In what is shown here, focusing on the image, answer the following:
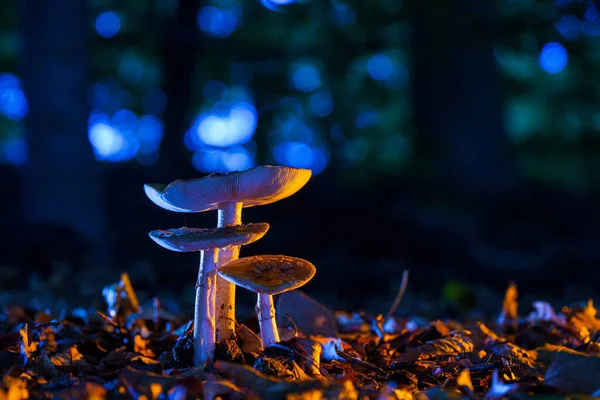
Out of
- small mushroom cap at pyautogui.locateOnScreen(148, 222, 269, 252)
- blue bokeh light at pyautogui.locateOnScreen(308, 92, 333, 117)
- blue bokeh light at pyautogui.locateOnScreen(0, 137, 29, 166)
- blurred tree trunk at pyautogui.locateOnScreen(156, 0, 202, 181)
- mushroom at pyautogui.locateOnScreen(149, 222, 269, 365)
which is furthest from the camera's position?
blue bokeh light at pyautogui.locateOnScreen(0, 137, 29, 166)

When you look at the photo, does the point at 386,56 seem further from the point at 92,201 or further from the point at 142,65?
the point at 92,201

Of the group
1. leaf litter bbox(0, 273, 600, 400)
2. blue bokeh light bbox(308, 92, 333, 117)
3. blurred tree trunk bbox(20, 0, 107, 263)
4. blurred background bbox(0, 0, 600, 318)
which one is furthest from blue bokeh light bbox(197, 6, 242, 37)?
leaf litter bbox(0, 273, 600, 400)

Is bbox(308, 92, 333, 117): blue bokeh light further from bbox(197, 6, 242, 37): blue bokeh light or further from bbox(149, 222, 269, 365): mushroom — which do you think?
bbox(149, 222, 269, 365): mushroom

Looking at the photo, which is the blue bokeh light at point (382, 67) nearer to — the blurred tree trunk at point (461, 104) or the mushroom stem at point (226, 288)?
the blurred tree trunk at point (461, 104)

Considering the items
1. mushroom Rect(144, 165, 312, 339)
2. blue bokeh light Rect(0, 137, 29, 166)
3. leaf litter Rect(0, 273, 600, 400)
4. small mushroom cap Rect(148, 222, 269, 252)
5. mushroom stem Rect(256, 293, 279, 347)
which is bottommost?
blue bokeh light Rect(0, 137, 29, 166)

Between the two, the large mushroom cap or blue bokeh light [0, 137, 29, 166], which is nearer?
the large mushroom cap

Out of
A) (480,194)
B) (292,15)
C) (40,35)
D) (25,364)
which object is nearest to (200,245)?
(25,364)

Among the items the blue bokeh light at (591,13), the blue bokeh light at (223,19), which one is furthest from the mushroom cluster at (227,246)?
the blue bokeh light at (223,19)

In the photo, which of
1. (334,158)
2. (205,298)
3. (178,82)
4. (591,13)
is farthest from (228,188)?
(334,158)
